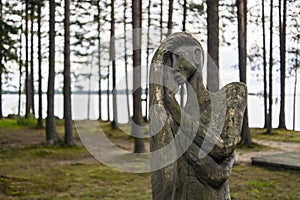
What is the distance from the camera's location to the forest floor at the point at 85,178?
800 cm

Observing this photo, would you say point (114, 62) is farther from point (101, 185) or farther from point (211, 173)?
point (211, 173)

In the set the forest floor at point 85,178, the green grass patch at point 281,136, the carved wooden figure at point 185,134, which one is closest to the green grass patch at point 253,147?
the forest floor at point 85,178

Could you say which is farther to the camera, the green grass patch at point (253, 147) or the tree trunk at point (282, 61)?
the tree trunk at point (282, 61)

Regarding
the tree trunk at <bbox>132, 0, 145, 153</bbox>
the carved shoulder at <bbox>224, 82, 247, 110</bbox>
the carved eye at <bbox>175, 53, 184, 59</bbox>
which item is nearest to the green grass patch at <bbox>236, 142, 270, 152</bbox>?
the tree trunk at <bbox>132, 0, 145, 153</bbox>

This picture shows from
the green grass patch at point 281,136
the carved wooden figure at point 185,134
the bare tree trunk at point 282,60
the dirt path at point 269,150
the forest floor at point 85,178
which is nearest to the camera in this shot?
the carved wooden figure at point 185,134

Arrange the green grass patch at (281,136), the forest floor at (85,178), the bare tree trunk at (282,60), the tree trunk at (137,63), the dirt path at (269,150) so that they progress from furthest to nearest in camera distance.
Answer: the bare tree trunk at (282,60) < the green grass patch at (281,136) < the dirt path at (269,150) < the tree trunk at (137,63) < the forest floor at (85,178)

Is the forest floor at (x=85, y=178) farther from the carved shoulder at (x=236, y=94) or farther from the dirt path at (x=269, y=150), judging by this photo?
the carved shoulder at (x=236, y=94)

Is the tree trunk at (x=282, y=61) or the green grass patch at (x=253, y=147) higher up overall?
the tree trunk at (x=282, y=61)

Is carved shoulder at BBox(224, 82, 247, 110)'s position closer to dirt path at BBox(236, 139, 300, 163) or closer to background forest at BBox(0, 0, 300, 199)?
background forest at BBox(0, 0, 300, 199)

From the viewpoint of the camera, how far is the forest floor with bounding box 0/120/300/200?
800 cm

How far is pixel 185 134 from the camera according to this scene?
2570 mm

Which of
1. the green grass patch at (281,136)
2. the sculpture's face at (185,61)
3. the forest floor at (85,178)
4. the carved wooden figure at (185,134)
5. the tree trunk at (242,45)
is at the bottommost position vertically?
the green grass patch at (281,136)

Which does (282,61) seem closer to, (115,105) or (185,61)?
(115,105)

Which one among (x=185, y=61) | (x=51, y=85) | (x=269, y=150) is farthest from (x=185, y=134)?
(x=51, y=85)
